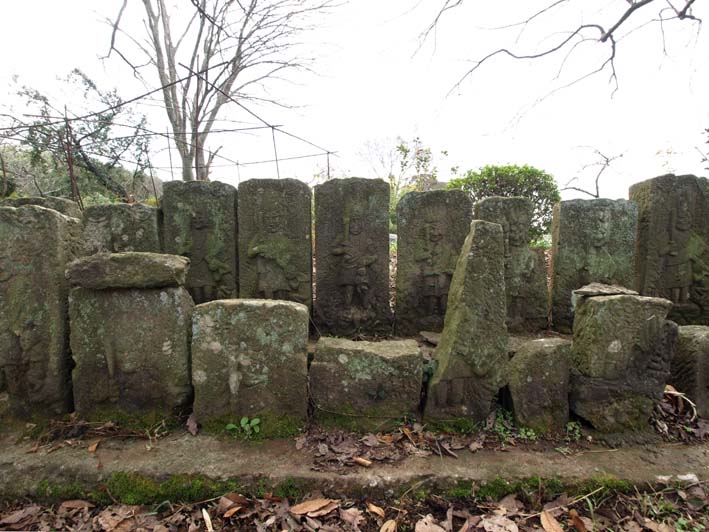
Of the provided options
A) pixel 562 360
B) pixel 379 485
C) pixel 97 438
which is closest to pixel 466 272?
pixel 562 360

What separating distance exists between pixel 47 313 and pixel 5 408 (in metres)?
0.73

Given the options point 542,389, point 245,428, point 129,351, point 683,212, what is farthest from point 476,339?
point 683,212

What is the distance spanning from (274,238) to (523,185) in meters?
5.46

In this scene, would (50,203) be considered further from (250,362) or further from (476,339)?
(476,339)

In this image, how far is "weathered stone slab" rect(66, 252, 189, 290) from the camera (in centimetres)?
234

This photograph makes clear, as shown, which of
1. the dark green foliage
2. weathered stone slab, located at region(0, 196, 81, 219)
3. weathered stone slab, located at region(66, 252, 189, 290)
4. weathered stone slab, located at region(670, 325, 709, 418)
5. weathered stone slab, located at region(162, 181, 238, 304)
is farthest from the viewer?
the dark green foliage

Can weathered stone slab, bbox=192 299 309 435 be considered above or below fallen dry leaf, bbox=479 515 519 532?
above

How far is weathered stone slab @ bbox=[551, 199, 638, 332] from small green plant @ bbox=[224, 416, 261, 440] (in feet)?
10.9

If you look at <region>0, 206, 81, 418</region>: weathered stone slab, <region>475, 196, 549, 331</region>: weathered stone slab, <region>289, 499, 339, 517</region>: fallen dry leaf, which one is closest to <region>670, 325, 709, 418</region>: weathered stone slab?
<region>475, 196, 549, 331</region>: weathered stone slab

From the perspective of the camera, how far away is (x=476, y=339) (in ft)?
7.96

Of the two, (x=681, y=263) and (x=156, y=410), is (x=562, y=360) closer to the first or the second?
(x=681, y=263)

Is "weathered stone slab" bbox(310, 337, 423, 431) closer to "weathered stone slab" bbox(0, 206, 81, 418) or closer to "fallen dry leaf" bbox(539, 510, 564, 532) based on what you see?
"fallen dry leaf" bbox(539, 510, 564, 532)

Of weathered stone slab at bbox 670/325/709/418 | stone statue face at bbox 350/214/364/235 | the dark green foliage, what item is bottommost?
weathered stone slab at bbox 670/325/709/418

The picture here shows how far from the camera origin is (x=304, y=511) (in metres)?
1.93
